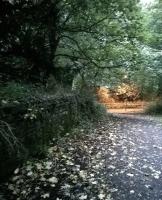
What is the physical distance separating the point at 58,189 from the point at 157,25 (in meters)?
17.1

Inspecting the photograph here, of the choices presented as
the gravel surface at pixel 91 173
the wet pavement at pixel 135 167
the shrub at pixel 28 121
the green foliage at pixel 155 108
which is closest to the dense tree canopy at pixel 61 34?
the shrub at pixel 28 121

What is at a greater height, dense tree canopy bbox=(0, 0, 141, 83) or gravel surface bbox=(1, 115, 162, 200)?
dense tree canopy bbox=(0, 0, 141, 83)

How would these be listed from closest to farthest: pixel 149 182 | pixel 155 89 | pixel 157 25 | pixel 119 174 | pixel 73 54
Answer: pixel 149 182 → pixel 119 174 → pixel 73 54 → pixel 157 25 → pixel 155 89

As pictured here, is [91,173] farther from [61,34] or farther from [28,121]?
[61,34]

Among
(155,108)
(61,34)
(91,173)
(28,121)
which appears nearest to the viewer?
(91,173)

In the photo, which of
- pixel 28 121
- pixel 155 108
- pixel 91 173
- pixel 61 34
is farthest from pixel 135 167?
pixel 155 108

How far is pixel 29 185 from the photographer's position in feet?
17.8

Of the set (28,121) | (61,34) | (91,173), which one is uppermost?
(61,34)

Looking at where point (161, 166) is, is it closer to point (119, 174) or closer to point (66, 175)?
point (119, 174)

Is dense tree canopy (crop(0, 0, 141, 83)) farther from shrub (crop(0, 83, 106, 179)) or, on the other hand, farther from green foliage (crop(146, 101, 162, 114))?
green foliage (crop(146, 101, 162, 114))

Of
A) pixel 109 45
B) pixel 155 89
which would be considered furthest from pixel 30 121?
pixel 155 89

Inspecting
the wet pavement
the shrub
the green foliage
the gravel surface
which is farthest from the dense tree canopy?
the green foliage

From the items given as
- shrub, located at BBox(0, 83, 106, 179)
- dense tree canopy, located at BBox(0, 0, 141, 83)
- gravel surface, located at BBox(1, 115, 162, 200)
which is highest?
dense tree canopy, located at BBox(0, 0, 141, 83)

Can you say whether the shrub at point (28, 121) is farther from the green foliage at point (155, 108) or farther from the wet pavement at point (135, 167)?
the green foliage at point (155, 108)
